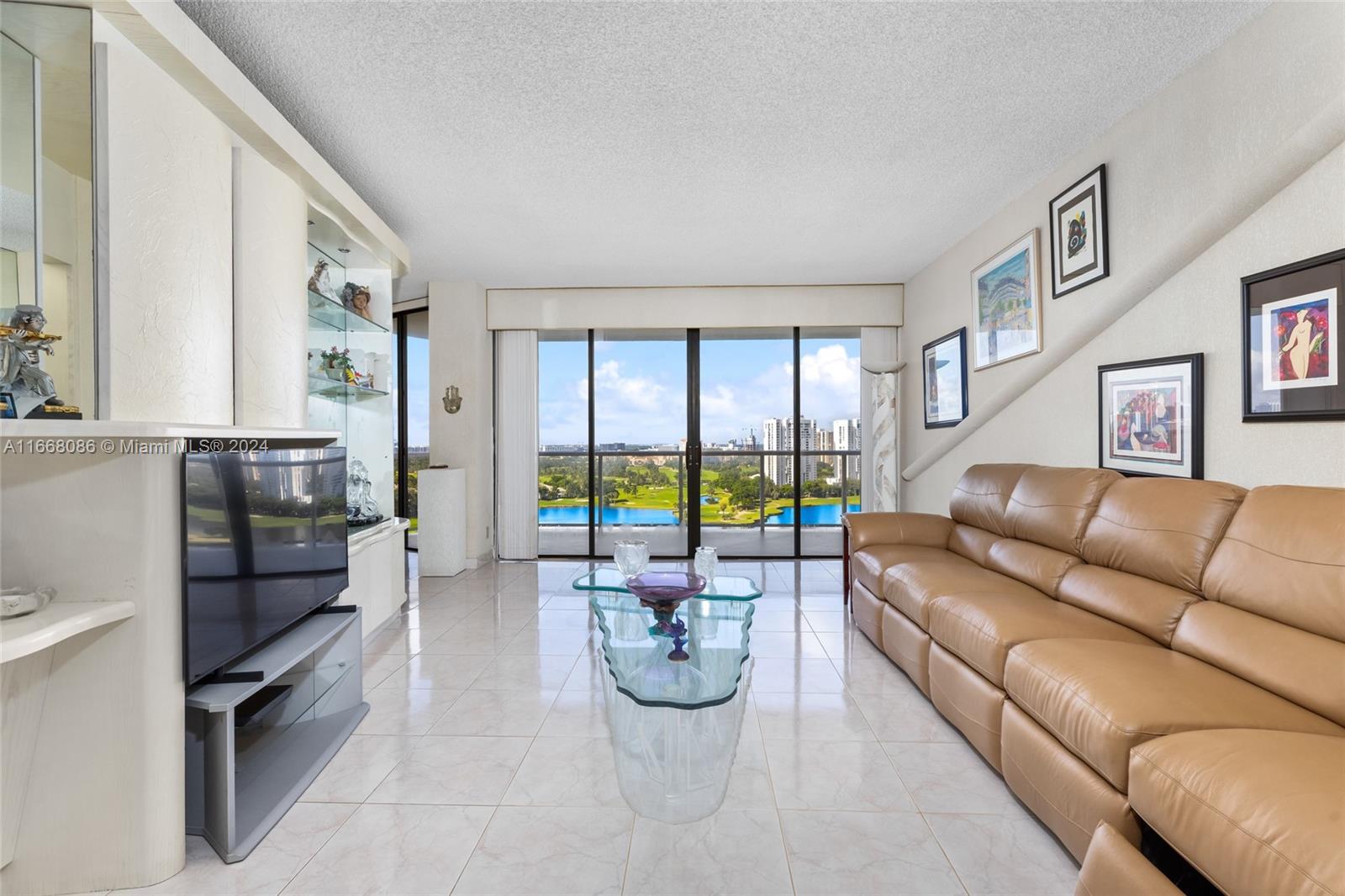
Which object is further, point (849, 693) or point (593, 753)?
point (849, 693)

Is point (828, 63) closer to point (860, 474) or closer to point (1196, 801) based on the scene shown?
point (1196, 801)

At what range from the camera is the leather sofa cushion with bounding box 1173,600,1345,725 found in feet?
4.73

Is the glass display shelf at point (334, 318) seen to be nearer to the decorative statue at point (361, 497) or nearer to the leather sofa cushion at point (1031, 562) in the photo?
the decorative statue at point (361, 497)

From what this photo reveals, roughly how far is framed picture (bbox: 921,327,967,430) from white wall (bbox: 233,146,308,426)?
13.9 feet

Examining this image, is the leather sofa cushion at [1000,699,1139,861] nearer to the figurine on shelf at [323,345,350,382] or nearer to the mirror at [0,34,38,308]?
the mirror at [0,34,38,308]

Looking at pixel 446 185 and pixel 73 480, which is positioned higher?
pixel 446 185

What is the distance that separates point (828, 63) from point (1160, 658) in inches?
93.8

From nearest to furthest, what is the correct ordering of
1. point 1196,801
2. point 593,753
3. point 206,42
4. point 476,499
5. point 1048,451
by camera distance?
point 1196,801 → point 206,42 → point 593,753 → point 1048,451 → point 476,499

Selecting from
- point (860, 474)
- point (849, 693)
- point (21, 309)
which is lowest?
point (849, 693)

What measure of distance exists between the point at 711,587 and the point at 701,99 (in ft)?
7.46

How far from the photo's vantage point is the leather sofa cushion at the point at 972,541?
3.17m

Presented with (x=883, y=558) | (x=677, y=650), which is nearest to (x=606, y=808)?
(x=677, y=650)

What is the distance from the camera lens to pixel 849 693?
2.71 metres

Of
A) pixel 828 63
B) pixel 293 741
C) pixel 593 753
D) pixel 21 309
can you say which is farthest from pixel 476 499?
pixel 828 63
